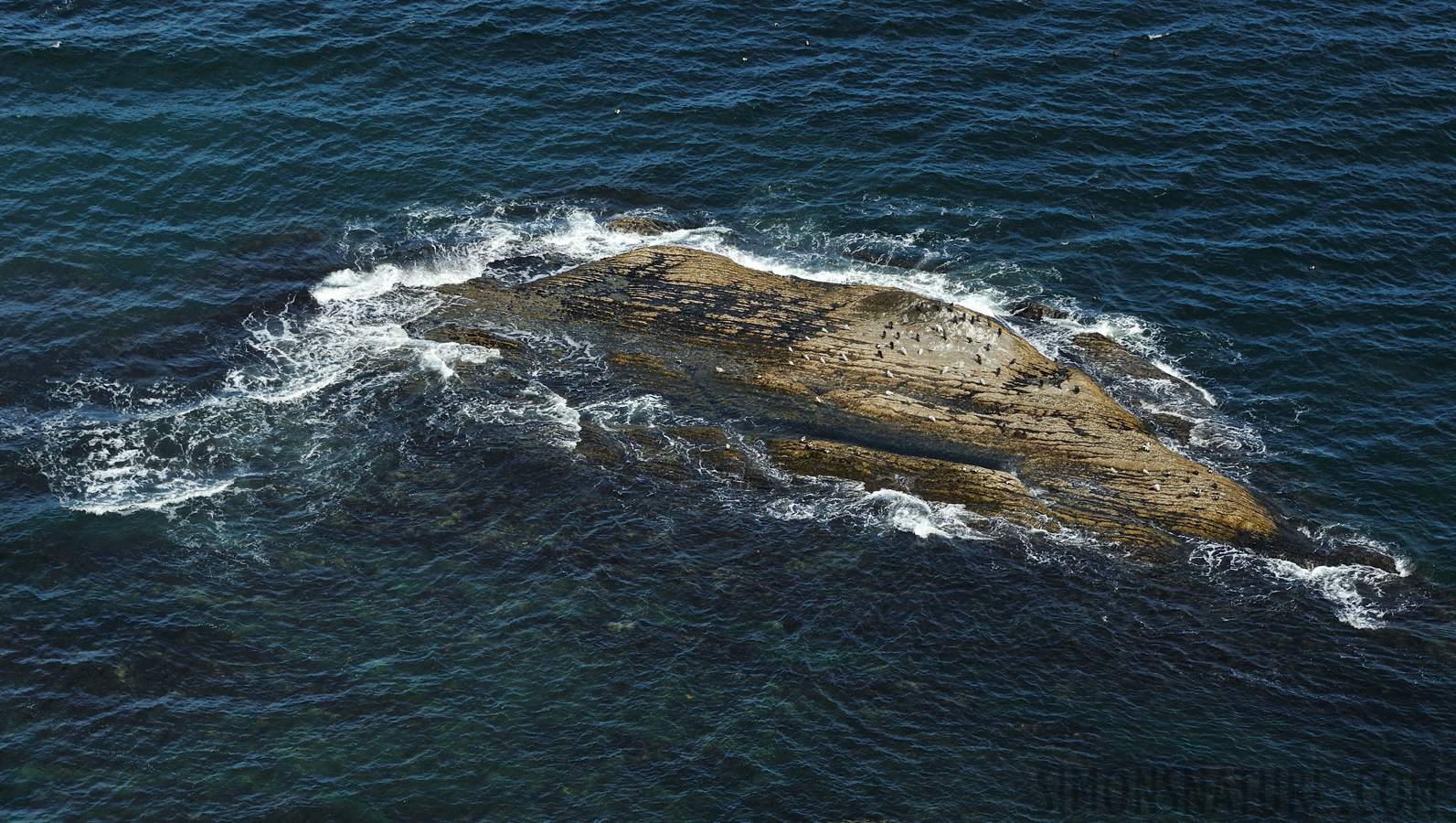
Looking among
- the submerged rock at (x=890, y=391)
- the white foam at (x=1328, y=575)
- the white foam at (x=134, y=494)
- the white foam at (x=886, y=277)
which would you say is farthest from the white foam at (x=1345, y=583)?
the white foam at (x=134, y=494)

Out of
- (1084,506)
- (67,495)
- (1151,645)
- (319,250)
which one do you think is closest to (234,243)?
(319,250)

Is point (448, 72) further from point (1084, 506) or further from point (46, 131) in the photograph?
point (1084, 506)

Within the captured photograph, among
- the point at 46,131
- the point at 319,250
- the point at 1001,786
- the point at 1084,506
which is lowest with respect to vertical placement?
the point at 1001,786

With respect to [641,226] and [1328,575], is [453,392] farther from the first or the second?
[1328,575]

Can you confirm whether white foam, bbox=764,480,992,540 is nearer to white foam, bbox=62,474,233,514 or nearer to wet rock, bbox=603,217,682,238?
wet rock, bbox=603,217,682,238

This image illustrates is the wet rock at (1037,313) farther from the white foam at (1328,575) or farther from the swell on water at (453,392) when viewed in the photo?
the white foam at (1328,575)

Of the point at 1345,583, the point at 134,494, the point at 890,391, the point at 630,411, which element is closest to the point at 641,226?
the point at 630,411

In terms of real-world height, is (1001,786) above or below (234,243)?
below
